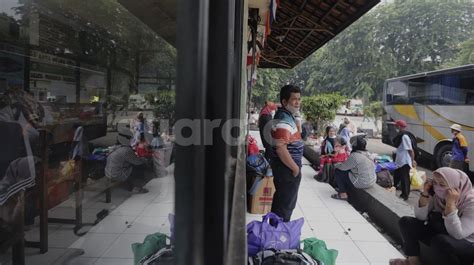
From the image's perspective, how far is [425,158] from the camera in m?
10.5

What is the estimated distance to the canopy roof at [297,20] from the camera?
76 centimetres

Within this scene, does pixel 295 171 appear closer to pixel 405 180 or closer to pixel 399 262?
pixel 399 262

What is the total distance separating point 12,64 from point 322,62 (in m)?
36.4

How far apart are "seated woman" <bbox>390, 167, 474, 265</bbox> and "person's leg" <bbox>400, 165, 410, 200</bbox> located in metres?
2.72

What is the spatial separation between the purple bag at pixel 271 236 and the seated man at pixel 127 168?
1278 mm

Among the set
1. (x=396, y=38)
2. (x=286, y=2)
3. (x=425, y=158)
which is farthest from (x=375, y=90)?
(x=286, y=2)

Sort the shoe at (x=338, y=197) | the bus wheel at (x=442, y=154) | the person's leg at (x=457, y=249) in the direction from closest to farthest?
the person's leg at (x=457, y=249)
the shoe at (x=338, y=197)
the bus wheel at (x=442, y=154)

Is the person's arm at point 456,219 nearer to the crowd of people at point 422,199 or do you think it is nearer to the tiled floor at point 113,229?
the crowd of people at point 422,199

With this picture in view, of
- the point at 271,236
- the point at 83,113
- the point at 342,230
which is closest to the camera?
the point at 83,113

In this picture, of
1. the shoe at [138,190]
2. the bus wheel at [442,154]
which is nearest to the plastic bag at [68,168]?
Answer: the shoe at [138,190]

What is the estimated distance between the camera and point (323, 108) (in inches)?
438

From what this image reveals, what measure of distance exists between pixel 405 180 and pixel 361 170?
1.30 metres

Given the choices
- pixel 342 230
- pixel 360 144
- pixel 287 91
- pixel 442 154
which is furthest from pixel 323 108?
pixel 287 91

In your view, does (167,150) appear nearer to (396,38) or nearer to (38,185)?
(38,185)
